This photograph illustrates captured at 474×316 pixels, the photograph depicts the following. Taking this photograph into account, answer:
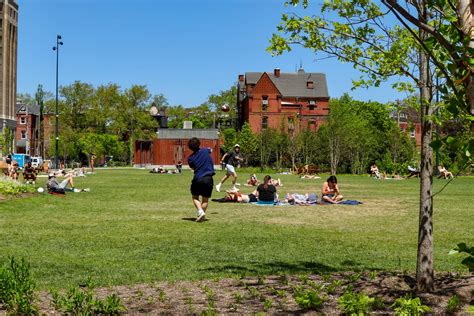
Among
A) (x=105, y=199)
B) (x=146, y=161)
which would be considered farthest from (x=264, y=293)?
(x=146, y=161)

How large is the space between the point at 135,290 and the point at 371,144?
58160mm

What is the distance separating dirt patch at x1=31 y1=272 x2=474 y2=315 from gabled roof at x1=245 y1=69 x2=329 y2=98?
8558 centimetres

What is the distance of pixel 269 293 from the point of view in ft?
20.0

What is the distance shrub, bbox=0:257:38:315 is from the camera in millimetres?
5195

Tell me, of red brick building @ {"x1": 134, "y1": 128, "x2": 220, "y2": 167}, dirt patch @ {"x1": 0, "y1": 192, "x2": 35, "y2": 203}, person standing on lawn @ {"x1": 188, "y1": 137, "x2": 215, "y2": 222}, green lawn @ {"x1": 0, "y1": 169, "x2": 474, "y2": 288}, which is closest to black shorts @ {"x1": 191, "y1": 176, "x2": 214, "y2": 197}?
person standing on lawn @ {"x1": 188, "y1": 137, "x2": 215, "y2": 222}

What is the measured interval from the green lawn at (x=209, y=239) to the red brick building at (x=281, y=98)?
7123 cm

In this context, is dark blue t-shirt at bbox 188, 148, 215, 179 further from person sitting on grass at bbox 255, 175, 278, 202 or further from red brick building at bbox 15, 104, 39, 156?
red brick building at bbox 15, 104, 39, 156

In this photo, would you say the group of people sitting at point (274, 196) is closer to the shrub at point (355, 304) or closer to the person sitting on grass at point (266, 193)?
the person sitting on grass at point (266, 193)

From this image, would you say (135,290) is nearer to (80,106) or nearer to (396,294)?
(396,294)

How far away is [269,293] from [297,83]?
8965cm

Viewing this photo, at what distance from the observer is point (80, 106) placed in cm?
9575

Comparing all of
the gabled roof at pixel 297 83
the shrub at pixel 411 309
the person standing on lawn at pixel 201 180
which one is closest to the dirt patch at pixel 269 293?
the shrub at pixel 411 309

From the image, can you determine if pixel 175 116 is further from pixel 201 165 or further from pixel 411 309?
pixel 411 309

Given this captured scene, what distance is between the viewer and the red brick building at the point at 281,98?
88.9 metres
